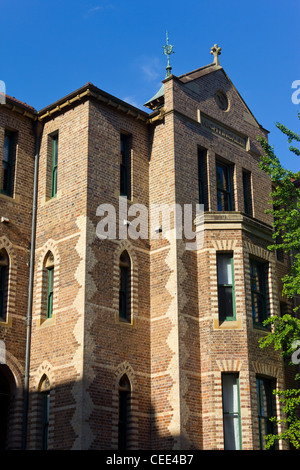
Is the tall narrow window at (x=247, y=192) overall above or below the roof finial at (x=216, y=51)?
below

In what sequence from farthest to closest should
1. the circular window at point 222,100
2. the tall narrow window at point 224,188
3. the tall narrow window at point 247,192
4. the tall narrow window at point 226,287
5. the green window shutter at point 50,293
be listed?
the circular window at point 222,100
the tall narrow window at point 247,192
the tall narrow window at point 224,188
the tall narrow window at point 226,287
the green window shutter at point 50,293

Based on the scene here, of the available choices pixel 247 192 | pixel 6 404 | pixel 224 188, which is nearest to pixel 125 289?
pixel 6 404

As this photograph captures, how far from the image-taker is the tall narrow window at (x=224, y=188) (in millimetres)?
25578

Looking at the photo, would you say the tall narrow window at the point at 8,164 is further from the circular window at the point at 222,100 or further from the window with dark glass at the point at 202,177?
the circular window at the point at 222,100

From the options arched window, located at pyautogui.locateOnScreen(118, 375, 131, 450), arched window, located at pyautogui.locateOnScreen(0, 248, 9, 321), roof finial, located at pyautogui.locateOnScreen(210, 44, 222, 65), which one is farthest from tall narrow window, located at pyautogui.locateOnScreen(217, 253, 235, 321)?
roof finial, located at pyautogui.locateOnScreen(210, 44, 222, 65)

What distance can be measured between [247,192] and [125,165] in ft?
16.6

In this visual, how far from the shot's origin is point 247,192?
26641 mm

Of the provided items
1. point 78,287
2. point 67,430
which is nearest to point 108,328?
point 78,287

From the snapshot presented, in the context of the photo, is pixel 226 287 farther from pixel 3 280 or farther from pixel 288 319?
pixel 3 280

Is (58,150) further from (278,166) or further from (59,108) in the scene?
(278,166)

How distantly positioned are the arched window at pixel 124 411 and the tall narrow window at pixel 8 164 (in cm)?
694

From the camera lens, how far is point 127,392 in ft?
70.5

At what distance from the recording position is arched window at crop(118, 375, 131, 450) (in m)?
21.0

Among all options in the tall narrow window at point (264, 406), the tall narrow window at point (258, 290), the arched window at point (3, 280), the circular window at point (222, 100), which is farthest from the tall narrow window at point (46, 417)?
the circular window at point (222, 100)
